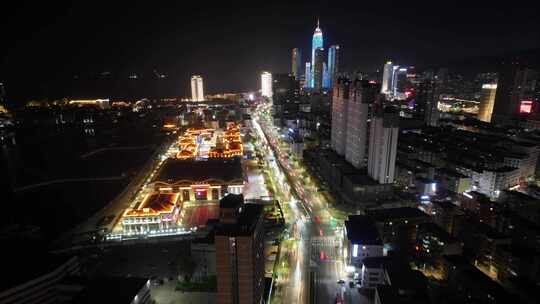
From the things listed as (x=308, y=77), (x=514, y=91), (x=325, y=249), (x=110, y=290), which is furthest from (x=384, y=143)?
(x=308, y=77)

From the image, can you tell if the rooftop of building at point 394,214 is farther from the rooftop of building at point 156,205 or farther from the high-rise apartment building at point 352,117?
the rooftop of building at point 156,205

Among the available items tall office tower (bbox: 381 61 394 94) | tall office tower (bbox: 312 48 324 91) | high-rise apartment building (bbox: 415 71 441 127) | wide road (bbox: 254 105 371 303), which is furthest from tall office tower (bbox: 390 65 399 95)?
wide road (bbox: 254 105 371 303)

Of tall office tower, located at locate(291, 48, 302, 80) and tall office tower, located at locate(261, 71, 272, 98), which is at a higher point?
tall office tower, located at locate(291, 48, 302, 80)

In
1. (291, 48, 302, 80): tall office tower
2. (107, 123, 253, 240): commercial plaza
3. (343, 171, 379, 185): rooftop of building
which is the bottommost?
(107, 123, 253, 240): commercial plaza

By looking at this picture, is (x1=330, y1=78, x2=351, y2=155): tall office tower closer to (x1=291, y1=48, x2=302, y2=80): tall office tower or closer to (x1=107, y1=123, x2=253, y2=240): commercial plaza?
(x1=107, y1=123, x2=253, y2=240): commercial plaza

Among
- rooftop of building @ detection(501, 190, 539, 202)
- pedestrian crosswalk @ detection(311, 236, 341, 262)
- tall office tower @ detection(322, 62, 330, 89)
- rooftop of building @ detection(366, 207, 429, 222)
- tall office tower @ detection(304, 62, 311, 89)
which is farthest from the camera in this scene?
tall office tower @ detection(304, 62, 311, 89)

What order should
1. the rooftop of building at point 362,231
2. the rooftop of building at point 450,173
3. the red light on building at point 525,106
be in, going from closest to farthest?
the rooftop of building at point 362,231 < the rooftop of building at point 450,173 < the red light on building at point 525,106

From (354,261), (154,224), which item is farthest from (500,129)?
(154,224)

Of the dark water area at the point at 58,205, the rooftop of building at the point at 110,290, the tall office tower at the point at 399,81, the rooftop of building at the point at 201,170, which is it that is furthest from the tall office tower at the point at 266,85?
the rooftop of building at the point at 110,290
